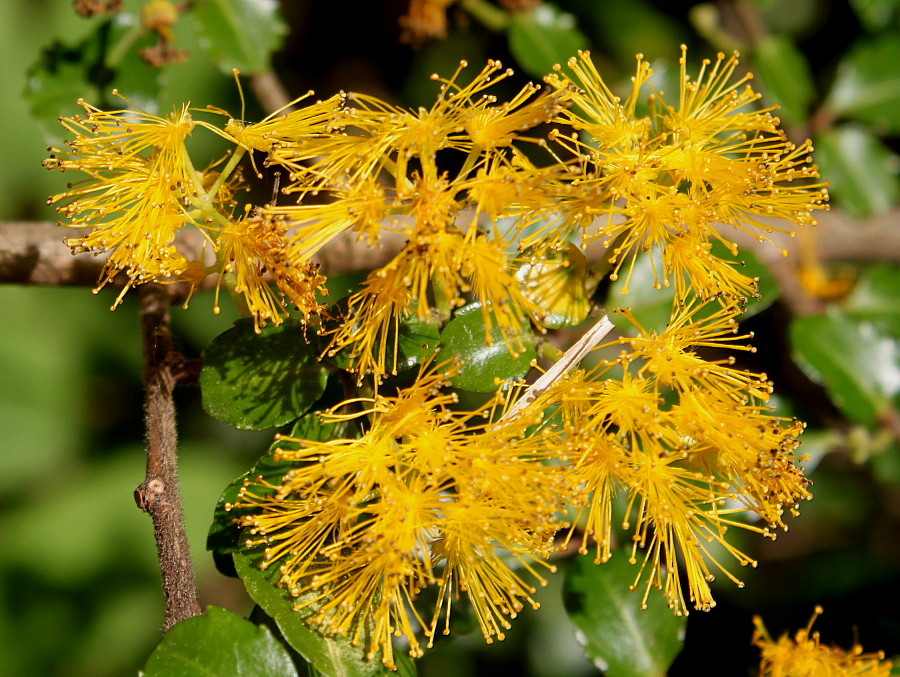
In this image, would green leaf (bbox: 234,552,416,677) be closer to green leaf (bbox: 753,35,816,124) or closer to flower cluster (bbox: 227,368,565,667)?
flower cluster (bbox: 227,368,565,667)

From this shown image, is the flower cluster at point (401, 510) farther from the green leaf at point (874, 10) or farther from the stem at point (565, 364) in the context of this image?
the green leaf at point (874, 10)

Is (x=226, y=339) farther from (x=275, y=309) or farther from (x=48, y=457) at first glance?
(x=48, y=457)

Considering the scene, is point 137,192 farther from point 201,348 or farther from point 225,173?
point 201,348

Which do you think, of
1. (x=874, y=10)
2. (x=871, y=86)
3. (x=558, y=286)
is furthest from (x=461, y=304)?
(x=871, y=86)

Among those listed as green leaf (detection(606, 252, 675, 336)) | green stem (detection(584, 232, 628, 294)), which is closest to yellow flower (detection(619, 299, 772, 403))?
green stem (detection(584, 232, 628, 294))

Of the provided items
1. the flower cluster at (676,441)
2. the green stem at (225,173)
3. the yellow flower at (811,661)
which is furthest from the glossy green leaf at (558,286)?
the yellow flower at (811,661)
